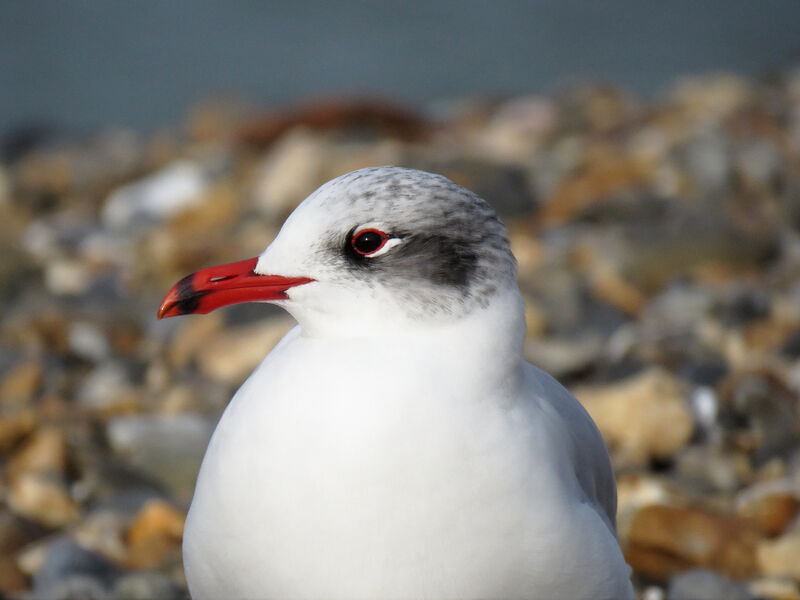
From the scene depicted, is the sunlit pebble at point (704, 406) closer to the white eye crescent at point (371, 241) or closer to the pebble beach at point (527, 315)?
the pebble beach at point (527, 315)

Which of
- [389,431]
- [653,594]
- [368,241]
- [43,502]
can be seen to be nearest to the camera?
[389,431]

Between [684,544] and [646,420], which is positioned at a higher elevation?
[646,420]

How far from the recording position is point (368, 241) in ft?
9.13

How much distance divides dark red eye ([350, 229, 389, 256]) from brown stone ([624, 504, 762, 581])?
204cm

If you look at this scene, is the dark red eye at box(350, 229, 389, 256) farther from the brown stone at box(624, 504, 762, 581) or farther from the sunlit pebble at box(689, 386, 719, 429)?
the sunlit pebble at box(689, 386, 719, 429)

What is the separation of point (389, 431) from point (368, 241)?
0.50 m

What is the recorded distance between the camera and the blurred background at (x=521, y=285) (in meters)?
4.44

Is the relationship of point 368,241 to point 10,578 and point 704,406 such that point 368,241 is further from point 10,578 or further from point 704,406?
point 704,406

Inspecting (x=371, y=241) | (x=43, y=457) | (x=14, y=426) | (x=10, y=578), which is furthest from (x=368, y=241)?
(x=14, y=426)

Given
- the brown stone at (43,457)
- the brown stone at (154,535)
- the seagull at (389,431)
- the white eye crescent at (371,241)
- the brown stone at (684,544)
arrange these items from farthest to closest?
the brown stone at (43,457) < the brown stone at (154,535) < the brown stone at (684,544) < the white eye crescent at (371,241) < the seagull at (389,431)

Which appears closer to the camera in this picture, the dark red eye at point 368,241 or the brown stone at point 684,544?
the dark red eye at point 368,241

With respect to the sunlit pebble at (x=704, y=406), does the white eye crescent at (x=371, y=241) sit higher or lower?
lower

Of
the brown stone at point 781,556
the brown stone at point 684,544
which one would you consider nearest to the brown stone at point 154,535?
the brown stone at point 684,544

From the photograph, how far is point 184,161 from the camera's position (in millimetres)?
12273
